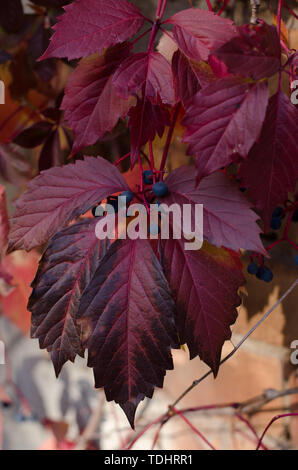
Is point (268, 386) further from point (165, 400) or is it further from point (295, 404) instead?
point (165, 400)

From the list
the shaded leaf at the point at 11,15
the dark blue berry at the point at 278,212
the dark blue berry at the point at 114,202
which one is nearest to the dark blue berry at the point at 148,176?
the dark blue berry at the point at 114,202

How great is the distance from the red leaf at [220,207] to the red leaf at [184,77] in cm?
8

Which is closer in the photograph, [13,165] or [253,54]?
[253,54]

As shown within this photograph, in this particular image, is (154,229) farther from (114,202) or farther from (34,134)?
(34,134)

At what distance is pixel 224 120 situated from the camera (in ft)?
1.15

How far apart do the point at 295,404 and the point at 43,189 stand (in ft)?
1.91

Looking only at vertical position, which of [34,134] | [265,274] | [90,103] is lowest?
[265,274]

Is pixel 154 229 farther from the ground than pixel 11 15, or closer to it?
closer to it

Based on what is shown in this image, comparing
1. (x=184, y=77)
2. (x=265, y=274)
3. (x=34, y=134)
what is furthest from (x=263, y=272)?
(x=34, y=134)

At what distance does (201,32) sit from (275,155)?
14 centimetres

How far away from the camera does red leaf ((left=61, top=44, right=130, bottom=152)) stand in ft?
1.40

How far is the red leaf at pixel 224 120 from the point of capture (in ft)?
1.13
